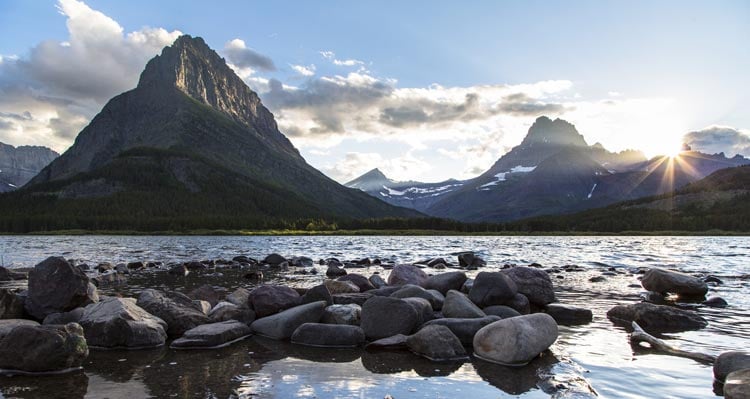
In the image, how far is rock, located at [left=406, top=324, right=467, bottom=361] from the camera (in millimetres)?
11961

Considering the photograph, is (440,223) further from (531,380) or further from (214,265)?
(531,380)

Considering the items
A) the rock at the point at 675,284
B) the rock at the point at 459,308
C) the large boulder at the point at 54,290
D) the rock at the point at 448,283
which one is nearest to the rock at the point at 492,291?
the rock at the point at 459,308

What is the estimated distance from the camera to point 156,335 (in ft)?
43.3

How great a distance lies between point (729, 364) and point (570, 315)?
722cm

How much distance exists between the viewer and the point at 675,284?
22469 millimetres

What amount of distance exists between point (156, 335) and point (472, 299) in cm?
1031

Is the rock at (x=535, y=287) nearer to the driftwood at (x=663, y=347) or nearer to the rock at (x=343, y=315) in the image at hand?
the driftwood at (x=663, y=347)

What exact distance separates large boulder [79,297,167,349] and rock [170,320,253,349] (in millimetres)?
673

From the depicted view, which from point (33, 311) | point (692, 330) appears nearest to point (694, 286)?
point (692, 330)

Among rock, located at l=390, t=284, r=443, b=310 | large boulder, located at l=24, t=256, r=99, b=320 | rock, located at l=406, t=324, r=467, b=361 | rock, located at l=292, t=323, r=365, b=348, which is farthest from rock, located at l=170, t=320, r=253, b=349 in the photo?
rock, located at l=390, t=284, r=443, b=310

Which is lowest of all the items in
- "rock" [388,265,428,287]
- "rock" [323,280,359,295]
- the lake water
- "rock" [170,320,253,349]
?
the lake water

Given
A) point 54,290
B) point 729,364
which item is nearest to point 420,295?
point 729,364

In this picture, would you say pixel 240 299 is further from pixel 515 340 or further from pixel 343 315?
pixel 515 340

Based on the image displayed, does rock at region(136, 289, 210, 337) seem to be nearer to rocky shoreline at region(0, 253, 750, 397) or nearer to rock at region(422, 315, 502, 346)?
rocky shoreline at region(0, 253, 750, 397)
